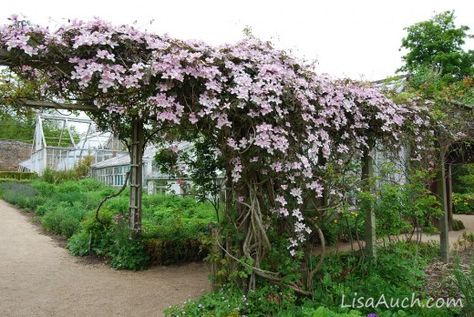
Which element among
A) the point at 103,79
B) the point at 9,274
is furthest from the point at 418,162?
the point at 9,274

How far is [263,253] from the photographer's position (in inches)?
148

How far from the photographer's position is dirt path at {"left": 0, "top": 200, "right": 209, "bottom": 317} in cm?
396

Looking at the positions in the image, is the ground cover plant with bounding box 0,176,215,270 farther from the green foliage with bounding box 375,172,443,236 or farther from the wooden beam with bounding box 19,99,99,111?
the green foliage with bounding box 375,172,443,236

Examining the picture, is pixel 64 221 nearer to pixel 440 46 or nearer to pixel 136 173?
pixel 136 173

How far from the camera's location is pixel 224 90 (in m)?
3.40

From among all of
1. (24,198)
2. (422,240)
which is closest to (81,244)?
(422,240)

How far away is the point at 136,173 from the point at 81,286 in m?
2.01

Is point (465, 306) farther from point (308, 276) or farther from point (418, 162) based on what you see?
point (418, 162)

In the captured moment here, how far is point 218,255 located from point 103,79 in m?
1.89

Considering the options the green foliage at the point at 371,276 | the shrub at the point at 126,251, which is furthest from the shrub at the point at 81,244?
the green foliage at the point at 371,276

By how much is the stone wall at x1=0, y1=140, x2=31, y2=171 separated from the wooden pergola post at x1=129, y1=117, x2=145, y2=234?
93.2 feet

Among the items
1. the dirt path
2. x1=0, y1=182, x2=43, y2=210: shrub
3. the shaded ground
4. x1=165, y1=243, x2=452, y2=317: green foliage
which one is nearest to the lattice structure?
x1=0, y1=182, x2=43, y2=210: shrub

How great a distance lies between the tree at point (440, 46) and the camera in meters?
17.7

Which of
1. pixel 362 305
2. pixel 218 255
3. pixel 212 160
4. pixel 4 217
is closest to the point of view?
pixel 362 305
